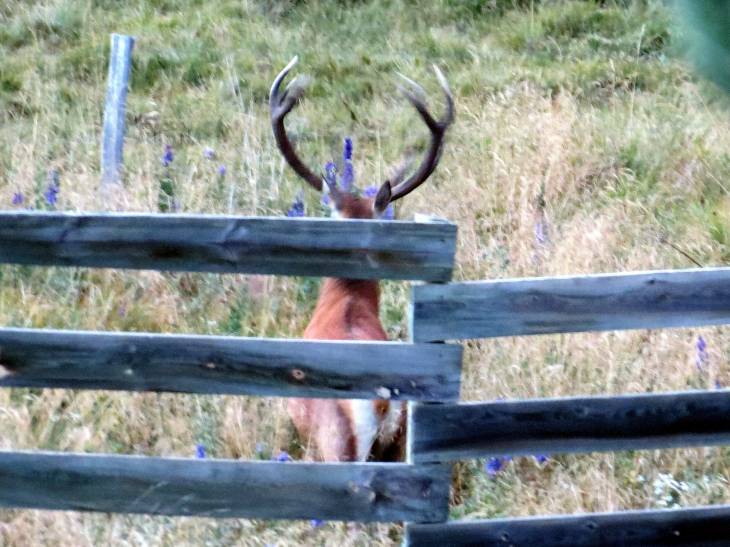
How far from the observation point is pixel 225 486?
2762mm

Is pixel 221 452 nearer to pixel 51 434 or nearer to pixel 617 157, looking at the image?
pixel 51 434

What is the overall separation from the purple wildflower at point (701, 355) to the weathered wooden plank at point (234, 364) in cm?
211

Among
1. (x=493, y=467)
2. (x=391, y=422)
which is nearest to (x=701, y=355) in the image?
(x=493, y=467)

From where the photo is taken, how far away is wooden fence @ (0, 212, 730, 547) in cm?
257

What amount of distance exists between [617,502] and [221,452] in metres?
1.69

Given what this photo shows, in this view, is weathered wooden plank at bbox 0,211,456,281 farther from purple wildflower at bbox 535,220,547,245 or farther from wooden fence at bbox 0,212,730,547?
purple wildflower at bbox 535,220,547,245

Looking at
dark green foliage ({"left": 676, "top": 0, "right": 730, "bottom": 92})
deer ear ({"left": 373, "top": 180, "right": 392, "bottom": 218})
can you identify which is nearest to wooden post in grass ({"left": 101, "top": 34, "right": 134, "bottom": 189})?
deer ear ({"left": 373, "top": 180, "right": 392, "bottom": 218})

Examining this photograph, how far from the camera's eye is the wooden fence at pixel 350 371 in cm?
257

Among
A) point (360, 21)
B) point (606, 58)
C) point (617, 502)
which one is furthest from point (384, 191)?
point (360, 21)

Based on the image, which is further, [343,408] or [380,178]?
[380,178]

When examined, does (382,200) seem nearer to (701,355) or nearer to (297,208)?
(297,208)

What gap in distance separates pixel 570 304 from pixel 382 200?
229 cm

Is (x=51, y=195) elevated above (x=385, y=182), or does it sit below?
below

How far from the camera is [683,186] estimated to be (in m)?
6.91
